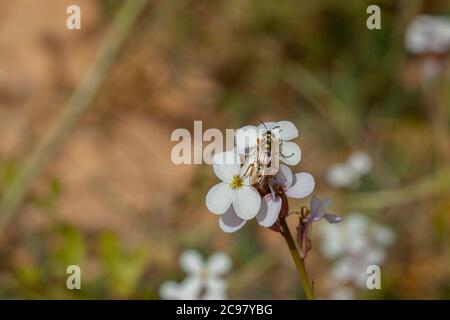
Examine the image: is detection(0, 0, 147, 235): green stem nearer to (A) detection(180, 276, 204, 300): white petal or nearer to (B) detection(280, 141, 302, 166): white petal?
(A) detection(180, 276, 204, 300): white petal

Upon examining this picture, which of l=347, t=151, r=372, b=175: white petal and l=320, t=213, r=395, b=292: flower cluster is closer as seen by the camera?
l=320, t=213, r=395, b=292: flower cluster

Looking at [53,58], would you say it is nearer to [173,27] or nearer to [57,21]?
[57,21]

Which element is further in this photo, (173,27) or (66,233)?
(173,27)

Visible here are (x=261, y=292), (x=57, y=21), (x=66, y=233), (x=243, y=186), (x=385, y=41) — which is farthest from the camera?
(x=57, y=21)

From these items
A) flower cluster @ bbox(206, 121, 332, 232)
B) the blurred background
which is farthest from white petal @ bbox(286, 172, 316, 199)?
the blurred background

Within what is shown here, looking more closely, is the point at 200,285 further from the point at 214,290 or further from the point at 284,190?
the point at 284,190

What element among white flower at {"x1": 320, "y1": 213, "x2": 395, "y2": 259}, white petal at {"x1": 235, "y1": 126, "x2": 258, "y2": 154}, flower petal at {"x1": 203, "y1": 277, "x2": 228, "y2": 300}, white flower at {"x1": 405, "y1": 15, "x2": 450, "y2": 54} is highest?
white flower at {"x1": 405, "y1": 15, "x2": 450, "y2": 54}

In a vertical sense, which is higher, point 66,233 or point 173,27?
point 173,27

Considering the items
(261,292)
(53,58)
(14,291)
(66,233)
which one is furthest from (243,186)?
(53,58)
